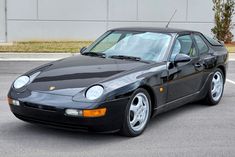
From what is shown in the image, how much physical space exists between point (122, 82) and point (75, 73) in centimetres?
66

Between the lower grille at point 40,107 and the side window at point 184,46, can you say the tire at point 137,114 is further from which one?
the side window at point 184,46

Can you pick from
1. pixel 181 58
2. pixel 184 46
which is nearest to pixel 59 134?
pixel 181 58

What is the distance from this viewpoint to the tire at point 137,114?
17.2ft

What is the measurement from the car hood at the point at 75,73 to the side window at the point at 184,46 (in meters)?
0.75

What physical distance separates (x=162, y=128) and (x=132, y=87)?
0.95 meters

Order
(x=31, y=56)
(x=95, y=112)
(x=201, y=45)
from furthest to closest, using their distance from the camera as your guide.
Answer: (x=31, y=56), (x=201, y=45), (x=95, y=112)

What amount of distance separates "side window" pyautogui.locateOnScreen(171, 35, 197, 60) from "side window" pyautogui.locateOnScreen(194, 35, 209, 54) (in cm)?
19

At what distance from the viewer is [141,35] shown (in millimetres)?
6492

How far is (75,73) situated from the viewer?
552 centimetres

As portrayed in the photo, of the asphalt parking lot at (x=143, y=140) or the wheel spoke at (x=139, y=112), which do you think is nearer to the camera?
the asphalt parking lot at (x=143, y=140)

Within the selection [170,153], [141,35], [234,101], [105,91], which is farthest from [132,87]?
[234,101]

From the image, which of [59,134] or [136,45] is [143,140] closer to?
[59,134]

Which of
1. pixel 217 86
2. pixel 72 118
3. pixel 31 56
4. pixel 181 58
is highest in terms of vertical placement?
pixel 181 58

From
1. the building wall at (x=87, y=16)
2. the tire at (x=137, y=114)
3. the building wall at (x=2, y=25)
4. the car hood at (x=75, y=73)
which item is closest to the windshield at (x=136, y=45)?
the car hood at (x=75, y=73)
